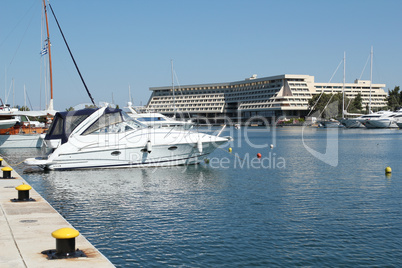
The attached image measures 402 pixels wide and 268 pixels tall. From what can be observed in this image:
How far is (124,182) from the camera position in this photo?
82.1 ft

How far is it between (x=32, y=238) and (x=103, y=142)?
1786 centimetres

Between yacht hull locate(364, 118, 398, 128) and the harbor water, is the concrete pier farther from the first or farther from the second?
yacht hull locate(364, 118, 398, 128)

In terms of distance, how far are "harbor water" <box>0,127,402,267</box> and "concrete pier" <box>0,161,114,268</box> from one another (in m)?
1.42

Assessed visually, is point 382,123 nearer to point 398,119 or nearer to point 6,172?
point 398,119

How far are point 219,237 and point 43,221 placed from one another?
525 cm

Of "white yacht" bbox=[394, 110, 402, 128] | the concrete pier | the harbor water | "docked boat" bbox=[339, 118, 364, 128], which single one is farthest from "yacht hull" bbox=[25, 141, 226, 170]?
"docked boat" bbox=[339, 118, 364, 128]

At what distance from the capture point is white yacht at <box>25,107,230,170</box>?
28562 mm

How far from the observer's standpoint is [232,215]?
16.8 metres

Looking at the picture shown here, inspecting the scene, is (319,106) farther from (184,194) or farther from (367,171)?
(184,194)

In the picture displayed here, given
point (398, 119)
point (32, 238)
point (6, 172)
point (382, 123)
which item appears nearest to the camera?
point (32, 238)

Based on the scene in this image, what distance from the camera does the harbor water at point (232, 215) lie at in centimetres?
1236

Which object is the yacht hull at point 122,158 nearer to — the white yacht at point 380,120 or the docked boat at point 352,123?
the white yacht at point 380,120

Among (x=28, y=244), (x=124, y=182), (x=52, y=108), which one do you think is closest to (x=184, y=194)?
(x=124, y=182)

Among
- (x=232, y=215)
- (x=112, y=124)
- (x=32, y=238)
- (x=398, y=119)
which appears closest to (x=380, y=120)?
(x=398, y=119)
